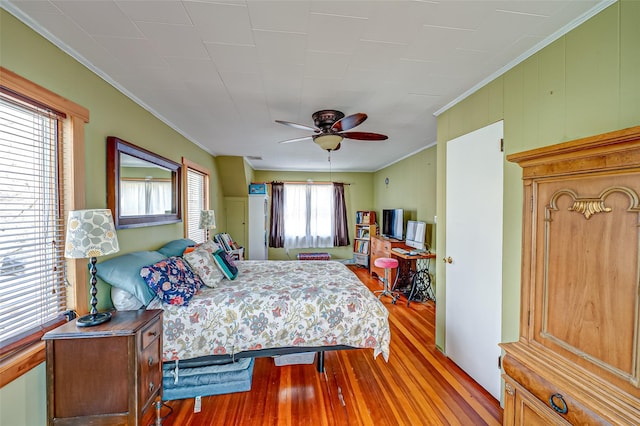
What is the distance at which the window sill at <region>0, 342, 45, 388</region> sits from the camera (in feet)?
Answer: 3.88

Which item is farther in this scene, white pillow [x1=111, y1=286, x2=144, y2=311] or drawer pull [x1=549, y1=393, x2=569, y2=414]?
white pillow [x1=111, y1=286, x2=144, y2=311]

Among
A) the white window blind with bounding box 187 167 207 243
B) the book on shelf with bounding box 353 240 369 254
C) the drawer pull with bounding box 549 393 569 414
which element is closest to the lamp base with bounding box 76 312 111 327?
the white window blind with bounding box 187 167 207 243

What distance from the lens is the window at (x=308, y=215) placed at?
6371 millimetres

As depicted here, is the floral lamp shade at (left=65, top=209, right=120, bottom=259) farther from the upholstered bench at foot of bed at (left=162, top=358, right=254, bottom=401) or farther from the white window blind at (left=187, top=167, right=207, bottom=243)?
the white window blind at (left=187, top=167, right=207, bottom=243)

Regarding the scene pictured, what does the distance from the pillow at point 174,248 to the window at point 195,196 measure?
42 centimetres

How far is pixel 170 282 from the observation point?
6.38ft

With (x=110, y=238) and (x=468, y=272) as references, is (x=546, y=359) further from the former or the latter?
(x=110, y=238)

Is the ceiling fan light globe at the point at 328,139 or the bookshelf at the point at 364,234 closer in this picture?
the ceiling fan light globe at the point at 328,139

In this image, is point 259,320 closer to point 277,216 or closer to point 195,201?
point 195,201

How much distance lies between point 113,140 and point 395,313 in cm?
372

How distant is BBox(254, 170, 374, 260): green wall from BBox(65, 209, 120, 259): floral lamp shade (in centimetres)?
501

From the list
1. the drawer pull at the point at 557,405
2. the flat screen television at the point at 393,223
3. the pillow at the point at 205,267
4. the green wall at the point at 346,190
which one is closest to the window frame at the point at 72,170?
the pillow at the point at 205,267

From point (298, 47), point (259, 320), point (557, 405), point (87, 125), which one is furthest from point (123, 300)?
point (557, 405)

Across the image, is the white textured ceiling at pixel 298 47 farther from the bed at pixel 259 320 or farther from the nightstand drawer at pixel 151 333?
the nightstand drawer at pixel 151 333
